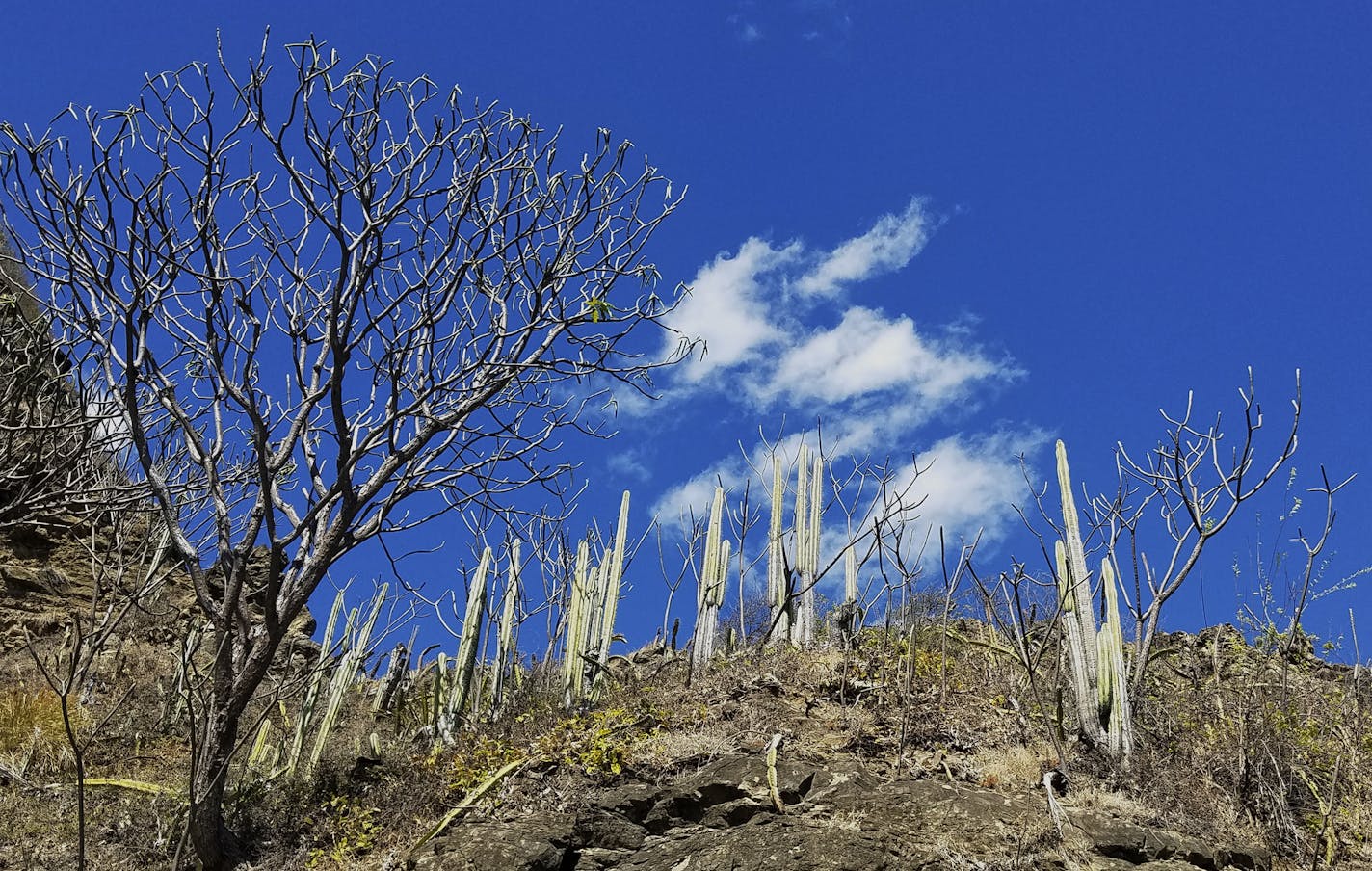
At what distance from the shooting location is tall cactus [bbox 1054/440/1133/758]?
691 cm

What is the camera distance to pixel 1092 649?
714 centimetres

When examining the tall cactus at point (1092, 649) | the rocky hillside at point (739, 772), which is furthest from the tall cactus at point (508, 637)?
the tall cactus at point (1092, 649)

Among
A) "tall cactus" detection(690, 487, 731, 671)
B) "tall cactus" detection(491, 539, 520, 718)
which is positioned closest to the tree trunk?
"tall cactus" detection(491, 539, 520, 718)

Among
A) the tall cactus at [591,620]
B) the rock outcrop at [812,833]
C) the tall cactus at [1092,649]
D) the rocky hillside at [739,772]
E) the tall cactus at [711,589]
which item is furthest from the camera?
the tall cactus at [711,589]

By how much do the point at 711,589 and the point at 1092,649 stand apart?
388 centimetres

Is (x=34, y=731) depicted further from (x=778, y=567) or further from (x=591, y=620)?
(x=778, y=567)

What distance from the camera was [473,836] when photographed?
641 cm

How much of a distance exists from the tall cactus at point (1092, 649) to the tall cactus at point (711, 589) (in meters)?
3.48

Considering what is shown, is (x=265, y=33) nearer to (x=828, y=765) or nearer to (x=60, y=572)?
(x=828, y=765)

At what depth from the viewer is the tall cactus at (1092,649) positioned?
22.7 feet

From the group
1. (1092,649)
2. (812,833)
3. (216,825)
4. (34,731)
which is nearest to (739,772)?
(812,833)

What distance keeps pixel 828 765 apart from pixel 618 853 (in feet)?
4.89

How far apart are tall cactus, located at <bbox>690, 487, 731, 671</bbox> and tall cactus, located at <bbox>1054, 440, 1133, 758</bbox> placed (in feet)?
11.4

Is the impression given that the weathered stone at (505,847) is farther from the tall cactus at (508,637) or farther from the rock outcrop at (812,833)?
the tall cactus at (508,637)
